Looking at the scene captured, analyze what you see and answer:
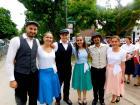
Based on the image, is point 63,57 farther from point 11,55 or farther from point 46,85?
point 11,55

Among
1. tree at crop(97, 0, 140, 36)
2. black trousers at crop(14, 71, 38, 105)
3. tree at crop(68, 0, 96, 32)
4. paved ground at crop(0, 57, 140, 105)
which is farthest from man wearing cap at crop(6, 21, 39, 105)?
tree at crop(68, 0, 96, 32)

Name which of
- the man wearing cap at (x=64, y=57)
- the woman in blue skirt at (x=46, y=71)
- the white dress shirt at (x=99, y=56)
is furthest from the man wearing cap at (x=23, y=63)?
the white dress shirt at (x=99, y=56)

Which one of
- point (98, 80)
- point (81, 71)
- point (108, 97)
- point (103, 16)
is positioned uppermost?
point (103, 16)

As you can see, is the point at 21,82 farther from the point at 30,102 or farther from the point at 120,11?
the point at 120,11

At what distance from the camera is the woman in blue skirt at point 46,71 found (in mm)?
7566

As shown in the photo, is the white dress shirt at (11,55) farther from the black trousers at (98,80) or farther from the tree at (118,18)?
the tree at (118,18)

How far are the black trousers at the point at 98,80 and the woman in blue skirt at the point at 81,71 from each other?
0.15 meters

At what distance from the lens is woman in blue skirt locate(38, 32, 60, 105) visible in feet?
24.8

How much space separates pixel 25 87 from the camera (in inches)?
265

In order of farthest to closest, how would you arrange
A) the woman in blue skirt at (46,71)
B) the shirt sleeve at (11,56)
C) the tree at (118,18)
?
1. the tree at (118,18)
2. the woman in blue skirt at (46,71)
3. the shirt sleeve at (11,56)

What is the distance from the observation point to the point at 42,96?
25.0ft

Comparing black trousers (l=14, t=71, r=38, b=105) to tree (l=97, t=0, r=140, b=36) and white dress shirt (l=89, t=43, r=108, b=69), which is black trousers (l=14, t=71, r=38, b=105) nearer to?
white dress shirt (l=89, t=43, r=108, b=69)

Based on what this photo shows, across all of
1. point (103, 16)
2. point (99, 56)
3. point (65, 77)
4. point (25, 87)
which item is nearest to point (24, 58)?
point (25, 87)

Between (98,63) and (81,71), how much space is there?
503 mm
